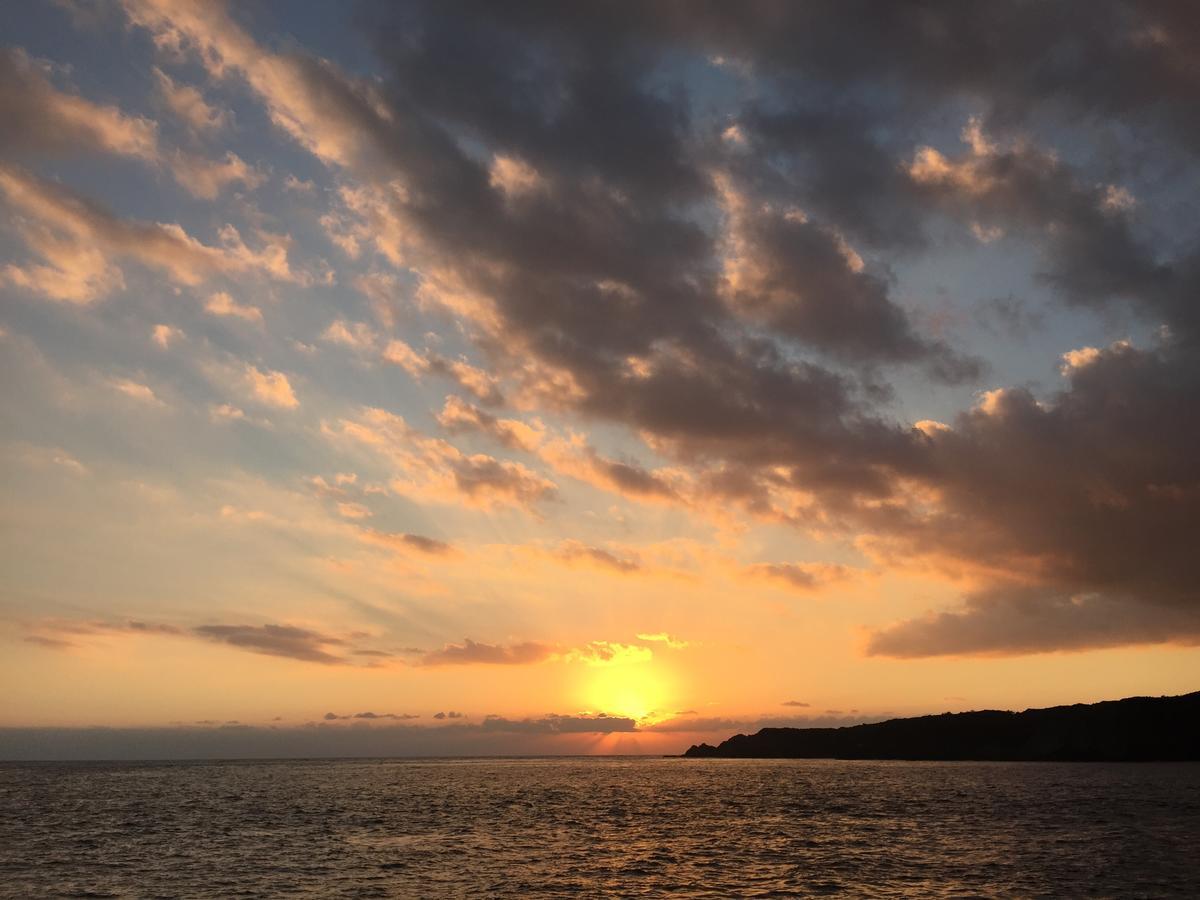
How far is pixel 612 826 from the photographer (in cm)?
8131

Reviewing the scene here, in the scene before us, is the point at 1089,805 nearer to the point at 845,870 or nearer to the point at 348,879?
the point at 845,870

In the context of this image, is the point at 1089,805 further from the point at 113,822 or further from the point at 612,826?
the point at 113,822

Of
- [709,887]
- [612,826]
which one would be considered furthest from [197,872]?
[612,826]

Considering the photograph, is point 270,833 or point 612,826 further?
point 612,826

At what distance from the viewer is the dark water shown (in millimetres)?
47781

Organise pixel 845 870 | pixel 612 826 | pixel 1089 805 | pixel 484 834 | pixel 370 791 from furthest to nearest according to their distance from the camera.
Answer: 1. pixel 370 791
2. pixel 1089 805
3. pixel 612 826
4. pixel 484 834
5. pixel 845 870

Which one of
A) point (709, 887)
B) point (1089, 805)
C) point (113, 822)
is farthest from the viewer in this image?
point (1089, 805)

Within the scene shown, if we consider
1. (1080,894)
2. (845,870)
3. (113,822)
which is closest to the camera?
(1080,894)

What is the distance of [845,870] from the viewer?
5234 cm

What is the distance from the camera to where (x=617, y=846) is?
65.4 m

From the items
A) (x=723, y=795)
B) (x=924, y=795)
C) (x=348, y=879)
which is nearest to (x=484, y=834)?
(x=348, y=879)

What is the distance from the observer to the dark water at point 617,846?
157 ft

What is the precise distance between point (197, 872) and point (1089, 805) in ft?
303

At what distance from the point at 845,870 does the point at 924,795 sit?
7569 cm
